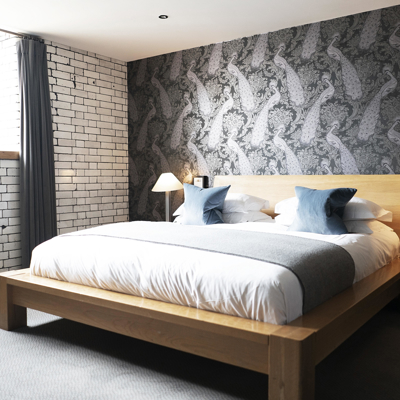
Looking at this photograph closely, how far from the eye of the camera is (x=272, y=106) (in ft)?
14.4

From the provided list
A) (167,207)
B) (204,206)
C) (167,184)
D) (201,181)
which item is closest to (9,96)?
(167,184)

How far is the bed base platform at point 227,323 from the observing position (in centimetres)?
182

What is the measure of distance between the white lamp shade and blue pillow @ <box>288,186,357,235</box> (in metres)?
1.77

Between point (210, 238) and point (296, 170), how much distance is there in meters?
1.89

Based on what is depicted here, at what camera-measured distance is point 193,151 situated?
4.99 meters

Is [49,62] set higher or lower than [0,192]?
higher

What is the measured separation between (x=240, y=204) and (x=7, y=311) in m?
2.13

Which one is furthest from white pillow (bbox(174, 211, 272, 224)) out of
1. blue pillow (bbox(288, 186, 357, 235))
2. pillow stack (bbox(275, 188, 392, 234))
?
blue pillow (bbox(288, 186, 357, 235))

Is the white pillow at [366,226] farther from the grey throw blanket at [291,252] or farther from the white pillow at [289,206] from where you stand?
the grey throw blanket at [291,252]

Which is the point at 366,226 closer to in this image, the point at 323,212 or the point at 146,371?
the point at 323,212

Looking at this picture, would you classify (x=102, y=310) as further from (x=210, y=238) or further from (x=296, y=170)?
(x=296, y=170)

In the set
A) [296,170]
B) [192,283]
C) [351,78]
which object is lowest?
[192,283]

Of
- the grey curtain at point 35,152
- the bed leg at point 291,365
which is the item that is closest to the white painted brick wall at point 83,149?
the grey curtain at point 35,152

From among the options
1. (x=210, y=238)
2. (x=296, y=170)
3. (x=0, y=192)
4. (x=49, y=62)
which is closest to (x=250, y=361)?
(x=210, y=238)
